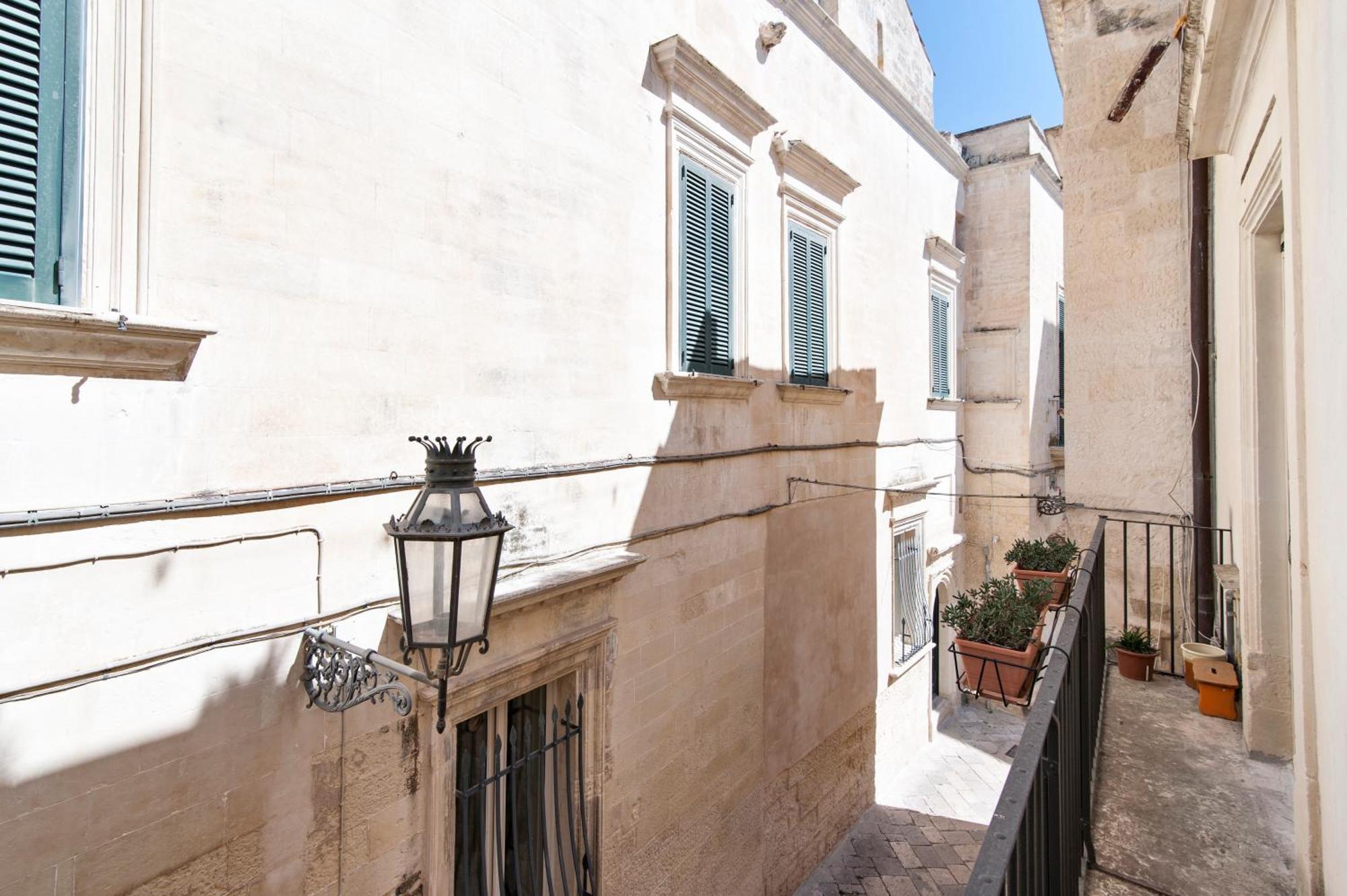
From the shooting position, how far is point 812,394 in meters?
7.44

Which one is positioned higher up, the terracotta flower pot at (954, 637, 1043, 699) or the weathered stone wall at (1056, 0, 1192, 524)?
the weathered stone wall at (1056, 0, 1192, 524)

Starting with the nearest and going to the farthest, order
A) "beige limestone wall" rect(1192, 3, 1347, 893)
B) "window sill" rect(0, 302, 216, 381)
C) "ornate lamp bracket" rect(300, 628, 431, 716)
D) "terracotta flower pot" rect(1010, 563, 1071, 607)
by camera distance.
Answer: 1. "beige limestone wall" rect(1192, 3, 1347, 893)
2. "window sill" rect(0, 302, 216, 381)
3. "ornate lamp bracket" rect(300, 628, 431, 716)
4. "terracotta flower pot" rect(1010, 563, 1071, 607)

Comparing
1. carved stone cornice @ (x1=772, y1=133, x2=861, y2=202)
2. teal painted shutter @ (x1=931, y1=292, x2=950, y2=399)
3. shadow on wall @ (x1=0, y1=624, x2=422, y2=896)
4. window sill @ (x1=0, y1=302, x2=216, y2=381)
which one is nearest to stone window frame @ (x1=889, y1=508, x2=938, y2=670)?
teal painted shutter @ (x1=931, y1=292, x2=950, y2=399)

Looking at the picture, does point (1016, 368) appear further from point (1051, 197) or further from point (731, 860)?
point (731, 860)

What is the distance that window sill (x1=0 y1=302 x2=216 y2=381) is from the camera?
2.35 metres

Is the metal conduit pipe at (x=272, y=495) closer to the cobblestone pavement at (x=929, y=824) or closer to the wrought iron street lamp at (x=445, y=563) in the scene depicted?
the wrought iron street lamp at (x=445, y=563)

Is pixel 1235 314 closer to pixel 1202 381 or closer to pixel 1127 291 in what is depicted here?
pixel 1202 381

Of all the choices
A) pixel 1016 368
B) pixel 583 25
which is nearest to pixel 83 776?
pixel 583 25

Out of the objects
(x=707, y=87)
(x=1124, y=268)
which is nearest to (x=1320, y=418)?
(x=1124, y=268)

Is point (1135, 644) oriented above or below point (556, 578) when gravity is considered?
below

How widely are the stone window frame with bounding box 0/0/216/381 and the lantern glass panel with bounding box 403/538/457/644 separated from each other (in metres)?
1.20

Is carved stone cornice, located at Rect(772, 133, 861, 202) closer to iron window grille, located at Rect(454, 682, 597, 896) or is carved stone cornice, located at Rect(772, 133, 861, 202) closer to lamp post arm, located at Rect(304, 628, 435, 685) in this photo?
iron window grille, located at Rect(454, 682, 597, 896)

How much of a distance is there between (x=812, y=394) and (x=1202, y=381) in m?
3.26

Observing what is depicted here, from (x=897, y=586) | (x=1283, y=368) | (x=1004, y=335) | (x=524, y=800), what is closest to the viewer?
(x=1283, y=368)
